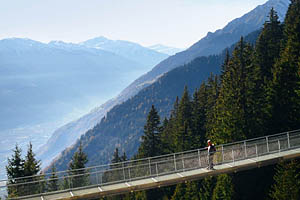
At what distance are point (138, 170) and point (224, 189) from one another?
80.6 ft

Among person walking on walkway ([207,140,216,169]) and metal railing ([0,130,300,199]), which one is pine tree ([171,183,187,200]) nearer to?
metal railing ([0,130,300,199])

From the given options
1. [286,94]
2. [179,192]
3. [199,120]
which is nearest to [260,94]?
[286,94]

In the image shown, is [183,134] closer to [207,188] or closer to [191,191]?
[191,191]

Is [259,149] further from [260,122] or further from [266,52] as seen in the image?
[266,52]

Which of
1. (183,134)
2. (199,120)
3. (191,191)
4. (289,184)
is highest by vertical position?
(199,120)

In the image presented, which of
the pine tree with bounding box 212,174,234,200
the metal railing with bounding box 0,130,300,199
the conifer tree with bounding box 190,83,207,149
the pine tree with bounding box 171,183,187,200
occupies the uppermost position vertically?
the conifer tree with bounding box 190,83,207,149

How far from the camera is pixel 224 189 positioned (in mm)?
56281

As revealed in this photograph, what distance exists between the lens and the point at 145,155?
82125 millimetres

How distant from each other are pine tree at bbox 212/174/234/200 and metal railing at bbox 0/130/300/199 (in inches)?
674

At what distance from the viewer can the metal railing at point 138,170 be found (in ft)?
105

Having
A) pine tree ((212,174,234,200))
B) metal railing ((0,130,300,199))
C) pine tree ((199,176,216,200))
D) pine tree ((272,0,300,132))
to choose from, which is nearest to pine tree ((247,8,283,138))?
pine tree ((272,0,300,132))

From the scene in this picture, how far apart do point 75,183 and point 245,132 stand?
110 feet

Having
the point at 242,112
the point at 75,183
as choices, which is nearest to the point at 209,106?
the point at 242,112

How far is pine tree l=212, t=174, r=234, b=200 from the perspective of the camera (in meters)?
55.4
